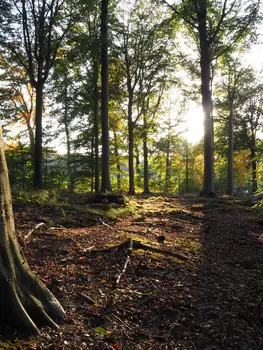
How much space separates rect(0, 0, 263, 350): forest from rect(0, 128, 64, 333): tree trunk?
0.01 metres

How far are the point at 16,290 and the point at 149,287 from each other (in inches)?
79.1

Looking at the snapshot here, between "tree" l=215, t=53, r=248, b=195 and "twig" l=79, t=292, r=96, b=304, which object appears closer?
"twig" l=79, t=292, r=96, b=304

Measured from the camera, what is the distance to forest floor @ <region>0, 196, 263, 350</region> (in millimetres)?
2797

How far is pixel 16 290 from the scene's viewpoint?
100 inches

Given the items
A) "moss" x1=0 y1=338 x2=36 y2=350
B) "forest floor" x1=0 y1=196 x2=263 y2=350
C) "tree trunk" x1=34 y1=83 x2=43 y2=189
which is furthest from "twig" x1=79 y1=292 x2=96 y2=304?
"tree trunk" x1=34 y1=83 x2=43 y2=189

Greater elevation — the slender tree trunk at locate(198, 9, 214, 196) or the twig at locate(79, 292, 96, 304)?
the slender tree trunk at locate(198, 9, 214, 196)

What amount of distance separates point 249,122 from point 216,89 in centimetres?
526

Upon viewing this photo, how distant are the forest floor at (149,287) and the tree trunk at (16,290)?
0.16 meters

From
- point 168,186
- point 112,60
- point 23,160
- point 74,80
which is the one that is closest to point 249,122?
point 168,186

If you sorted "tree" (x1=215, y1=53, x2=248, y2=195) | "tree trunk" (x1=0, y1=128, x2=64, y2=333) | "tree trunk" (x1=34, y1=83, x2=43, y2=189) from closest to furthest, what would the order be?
"tree trunk" (x1=0, y1=128, x2=64, y2=333) → "tree trunk" (x1=34, y1=83, x2=43, y2=189) → "tree" (x1=215, y1=53, x2=248, y2=195)

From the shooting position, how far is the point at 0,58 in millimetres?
18703

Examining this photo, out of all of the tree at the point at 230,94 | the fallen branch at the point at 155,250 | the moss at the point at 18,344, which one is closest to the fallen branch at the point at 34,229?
the fallen branch at the point at 155,250

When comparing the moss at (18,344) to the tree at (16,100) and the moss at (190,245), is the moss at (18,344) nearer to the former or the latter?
the moss at (190,245)

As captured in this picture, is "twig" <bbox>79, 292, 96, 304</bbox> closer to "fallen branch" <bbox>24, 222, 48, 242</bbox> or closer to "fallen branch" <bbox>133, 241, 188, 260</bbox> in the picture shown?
"fallen branch" <bbox>133, 241, 188, 260</bbox>
